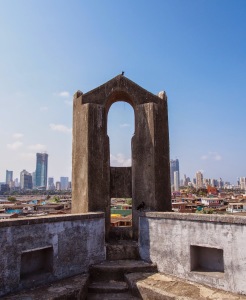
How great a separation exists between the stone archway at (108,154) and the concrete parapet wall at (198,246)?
1.05m

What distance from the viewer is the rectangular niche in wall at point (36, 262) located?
6129mm

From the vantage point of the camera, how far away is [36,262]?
6383mm

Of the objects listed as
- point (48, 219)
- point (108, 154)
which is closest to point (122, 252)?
point (48, 219)

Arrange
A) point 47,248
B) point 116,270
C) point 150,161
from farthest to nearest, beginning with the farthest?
point 150,161, point 116,270, point 47,248

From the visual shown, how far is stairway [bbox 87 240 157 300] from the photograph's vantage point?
19.9ft

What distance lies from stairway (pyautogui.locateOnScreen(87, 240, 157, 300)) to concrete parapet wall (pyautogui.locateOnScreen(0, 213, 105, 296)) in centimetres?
30

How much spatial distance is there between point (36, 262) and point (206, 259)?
164 inches

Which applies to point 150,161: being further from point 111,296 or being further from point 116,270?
point 111,296

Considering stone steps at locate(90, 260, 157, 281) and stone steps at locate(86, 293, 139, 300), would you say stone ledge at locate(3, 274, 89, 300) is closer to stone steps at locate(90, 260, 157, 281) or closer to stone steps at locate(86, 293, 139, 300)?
stone steps at locate(86, 293, 139, 300)

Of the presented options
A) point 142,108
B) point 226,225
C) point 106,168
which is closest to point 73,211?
point 106,168

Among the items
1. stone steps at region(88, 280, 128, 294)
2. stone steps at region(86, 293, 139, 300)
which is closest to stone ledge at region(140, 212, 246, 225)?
stone steps at region(88, 280, 128, 294)

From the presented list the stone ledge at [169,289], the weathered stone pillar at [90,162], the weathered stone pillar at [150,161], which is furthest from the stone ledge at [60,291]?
the weathered stone pillar at [150,161]

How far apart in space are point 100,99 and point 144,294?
5718mm

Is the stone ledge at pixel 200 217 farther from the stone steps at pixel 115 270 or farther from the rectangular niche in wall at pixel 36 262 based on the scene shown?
the rectangular niche in wall at pixel 36 262
